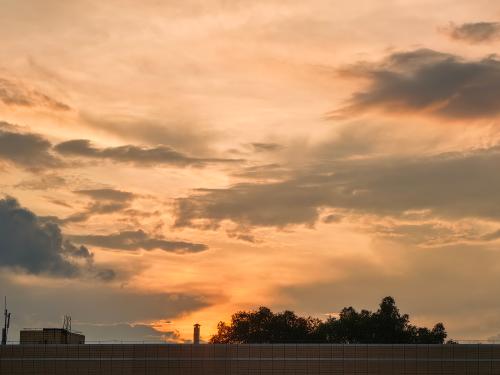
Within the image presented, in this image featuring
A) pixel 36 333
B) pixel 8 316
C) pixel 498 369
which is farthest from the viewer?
pixel 8 316

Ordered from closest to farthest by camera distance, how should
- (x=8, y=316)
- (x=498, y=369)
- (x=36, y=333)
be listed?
(x=498, y=369), (x=36, y=333), (x=8, y=316)

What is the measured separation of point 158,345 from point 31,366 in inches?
610

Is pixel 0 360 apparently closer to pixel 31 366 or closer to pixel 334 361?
pixel 31 366

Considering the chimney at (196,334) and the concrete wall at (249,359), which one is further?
the chimney at (196,334)

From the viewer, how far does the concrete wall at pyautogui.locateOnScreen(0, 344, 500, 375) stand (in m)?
128

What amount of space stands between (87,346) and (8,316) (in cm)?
5658

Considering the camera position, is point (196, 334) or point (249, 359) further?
point (196, 334)

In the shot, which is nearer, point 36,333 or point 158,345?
point 158,345

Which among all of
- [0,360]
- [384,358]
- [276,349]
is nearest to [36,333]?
[0,360]

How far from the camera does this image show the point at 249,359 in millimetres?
129000

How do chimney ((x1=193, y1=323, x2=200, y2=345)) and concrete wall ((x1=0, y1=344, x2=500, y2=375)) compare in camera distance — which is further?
chimney ((x1=193, y1=323, x2=200, y2=345))

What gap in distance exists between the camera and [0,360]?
130 metres

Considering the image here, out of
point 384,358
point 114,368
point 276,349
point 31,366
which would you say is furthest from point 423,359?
point 31,366

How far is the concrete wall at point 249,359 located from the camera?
12850 centimetres
